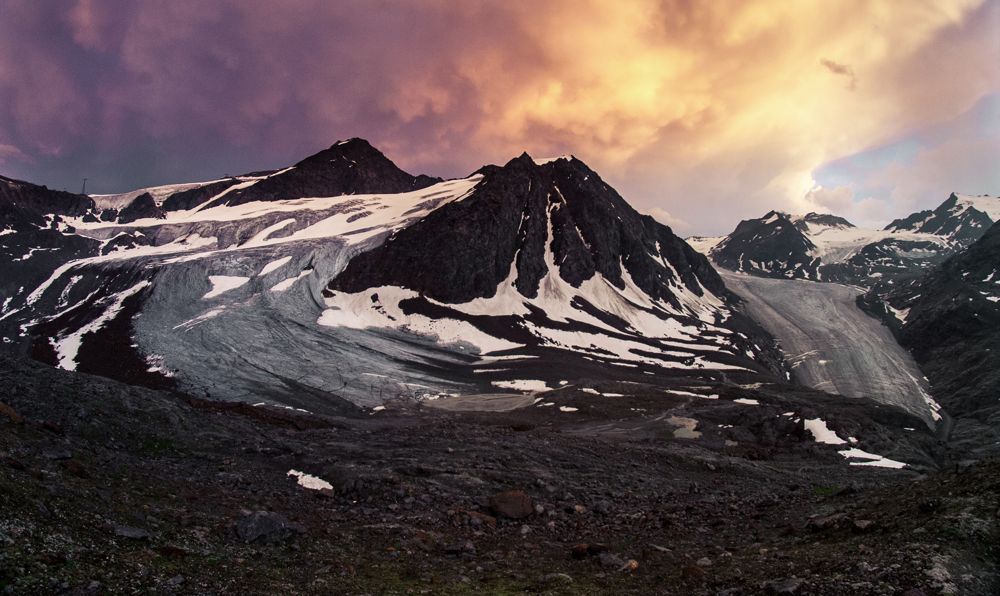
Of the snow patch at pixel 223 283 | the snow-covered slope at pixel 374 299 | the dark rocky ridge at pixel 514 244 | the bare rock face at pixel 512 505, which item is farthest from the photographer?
the dark rocky ridge at pixel 514 244

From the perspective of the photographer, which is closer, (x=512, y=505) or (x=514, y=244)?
Result: (x=512, y=505)

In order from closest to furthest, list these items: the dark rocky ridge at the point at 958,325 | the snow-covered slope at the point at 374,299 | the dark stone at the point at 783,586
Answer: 1. the dark stone at the point at 783,586
2. the snow-covered slope at the point at 374,299
3. the dark rocky ridge at the point at 958,325

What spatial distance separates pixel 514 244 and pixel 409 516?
476 feet

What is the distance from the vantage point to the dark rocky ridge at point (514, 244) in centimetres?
13825

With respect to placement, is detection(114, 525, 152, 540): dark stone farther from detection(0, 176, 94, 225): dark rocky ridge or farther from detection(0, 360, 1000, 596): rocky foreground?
detection(0, 176, 94, 225): dark rocky ridge

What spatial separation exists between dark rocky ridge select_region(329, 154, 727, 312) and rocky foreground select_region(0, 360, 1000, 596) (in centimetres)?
10665

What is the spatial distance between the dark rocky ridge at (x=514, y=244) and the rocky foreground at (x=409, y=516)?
10665 centimetres

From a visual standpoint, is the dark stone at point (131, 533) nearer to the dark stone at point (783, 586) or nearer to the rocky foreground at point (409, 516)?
the rocky foreground at point (409, 516)

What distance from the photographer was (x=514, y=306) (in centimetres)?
13900

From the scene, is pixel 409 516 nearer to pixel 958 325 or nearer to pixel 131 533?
pixel 131 533

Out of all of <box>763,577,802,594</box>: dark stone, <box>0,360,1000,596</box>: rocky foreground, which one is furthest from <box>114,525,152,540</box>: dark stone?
<box>763,577,802,594</box>: dark stone

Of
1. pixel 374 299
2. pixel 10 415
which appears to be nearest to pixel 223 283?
pixel 374 299

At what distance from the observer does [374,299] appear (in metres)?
125

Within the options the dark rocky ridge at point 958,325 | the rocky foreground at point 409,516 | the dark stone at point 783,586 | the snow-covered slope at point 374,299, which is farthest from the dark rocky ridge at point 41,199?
the dark rocky ridge at point 958,325
